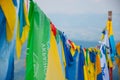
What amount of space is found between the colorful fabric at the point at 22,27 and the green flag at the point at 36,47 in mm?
45

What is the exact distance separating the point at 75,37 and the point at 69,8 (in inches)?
11.9

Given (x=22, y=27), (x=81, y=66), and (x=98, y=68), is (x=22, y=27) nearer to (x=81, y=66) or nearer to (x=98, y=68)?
(x=81, y=66)

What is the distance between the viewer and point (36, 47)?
1.22m

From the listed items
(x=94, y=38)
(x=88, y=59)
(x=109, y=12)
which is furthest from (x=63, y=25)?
(x=109, y=12)

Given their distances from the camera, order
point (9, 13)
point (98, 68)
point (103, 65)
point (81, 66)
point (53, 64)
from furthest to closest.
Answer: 1. point (103, 65)
2. point (98, 68)
3. point (81, 66)
4. point (53, 64)
5. point (9, 13)

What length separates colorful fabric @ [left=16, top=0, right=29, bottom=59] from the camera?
3.79ft

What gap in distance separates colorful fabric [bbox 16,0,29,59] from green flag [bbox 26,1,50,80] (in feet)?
0.15

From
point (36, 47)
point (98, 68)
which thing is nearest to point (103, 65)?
point (98, 68)

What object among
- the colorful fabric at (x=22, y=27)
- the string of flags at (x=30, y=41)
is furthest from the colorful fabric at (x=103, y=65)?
the colorful fabric at (x=22, y=27)

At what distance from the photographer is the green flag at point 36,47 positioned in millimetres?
1181

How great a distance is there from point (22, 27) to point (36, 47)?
114mm

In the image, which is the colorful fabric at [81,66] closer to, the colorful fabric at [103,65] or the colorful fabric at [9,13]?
the colorful fabric at [103,65]

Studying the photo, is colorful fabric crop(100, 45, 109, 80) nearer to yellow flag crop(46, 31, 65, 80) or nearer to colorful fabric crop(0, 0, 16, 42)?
yellow flag crop(46, 31, 65, 80)

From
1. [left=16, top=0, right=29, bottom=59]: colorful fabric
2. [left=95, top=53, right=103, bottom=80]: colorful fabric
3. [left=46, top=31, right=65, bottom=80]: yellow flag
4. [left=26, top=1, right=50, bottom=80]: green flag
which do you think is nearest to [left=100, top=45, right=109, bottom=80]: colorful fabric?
[left=95, top=53, right=103, bottom=80]: colorful fabric
